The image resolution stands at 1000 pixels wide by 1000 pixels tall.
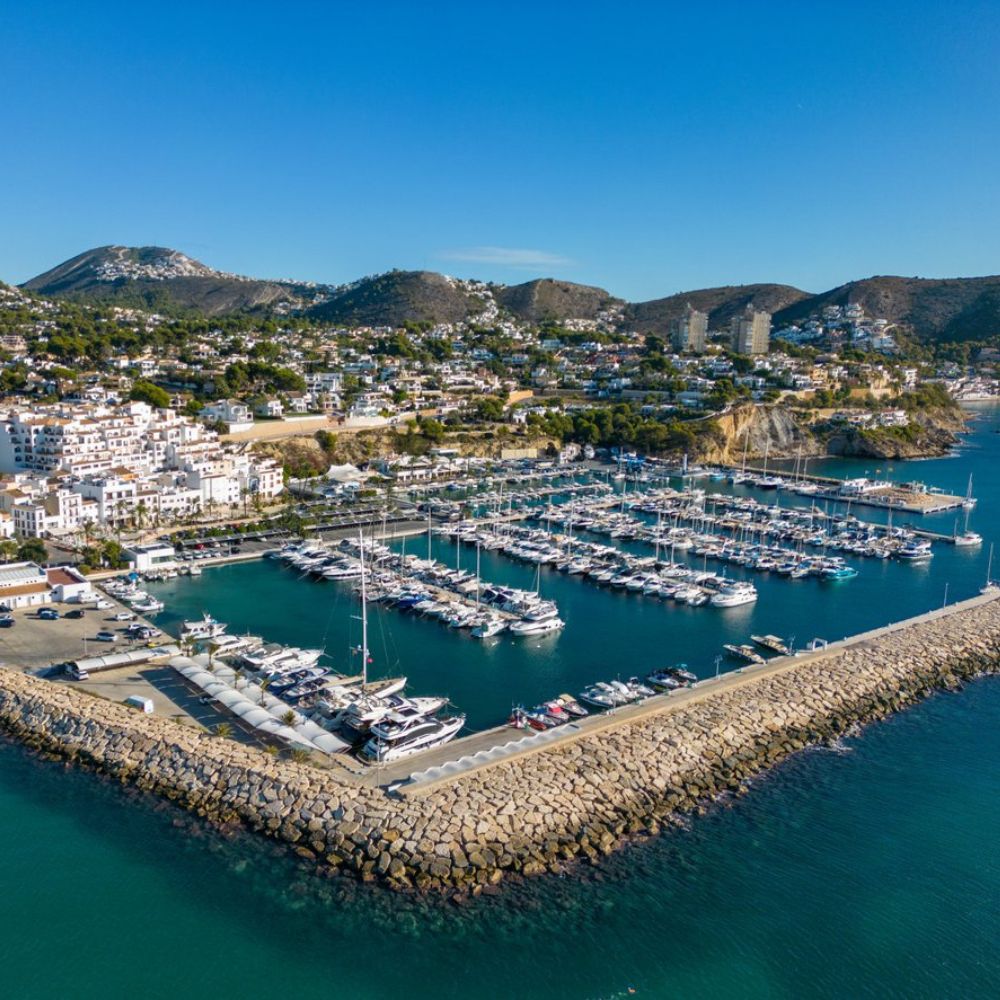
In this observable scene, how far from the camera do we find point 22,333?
6975 cm

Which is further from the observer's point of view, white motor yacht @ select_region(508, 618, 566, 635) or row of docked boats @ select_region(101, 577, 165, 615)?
row of docked boats @ select_region(101, 577, 165, 615)

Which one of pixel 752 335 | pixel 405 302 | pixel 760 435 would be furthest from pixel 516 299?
pixel 760 435

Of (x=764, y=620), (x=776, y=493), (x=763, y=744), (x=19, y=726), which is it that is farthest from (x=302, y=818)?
(x=776, y=493)

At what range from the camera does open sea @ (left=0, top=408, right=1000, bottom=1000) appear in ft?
39.9

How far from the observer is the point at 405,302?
127812mm

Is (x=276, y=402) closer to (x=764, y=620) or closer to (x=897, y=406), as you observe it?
(x=764, y=620)

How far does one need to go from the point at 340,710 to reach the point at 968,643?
16698mm

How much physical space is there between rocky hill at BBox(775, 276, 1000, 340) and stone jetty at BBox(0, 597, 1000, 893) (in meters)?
121

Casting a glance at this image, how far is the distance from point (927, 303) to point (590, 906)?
→ 140 m

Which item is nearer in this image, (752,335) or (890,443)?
(890,443)

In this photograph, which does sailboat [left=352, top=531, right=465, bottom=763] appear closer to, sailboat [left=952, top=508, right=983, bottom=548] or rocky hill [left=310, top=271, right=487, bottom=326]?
sailboat [left=952, top=508, right=983, bottom=548]

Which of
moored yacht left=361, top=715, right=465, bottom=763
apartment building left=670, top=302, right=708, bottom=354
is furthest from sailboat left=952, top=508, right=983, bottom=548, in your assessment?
apartment building left=670, top=302, right=708, bottom=354

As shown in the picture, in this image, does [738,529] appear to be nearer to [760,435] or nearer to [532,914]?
[760,435]

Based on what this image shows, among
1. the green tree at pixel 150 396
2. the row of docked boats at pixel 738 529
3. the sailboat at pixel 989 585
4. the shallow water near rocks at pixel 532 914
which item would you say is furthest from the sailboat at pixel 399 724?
the green tree at pixel 150 396
